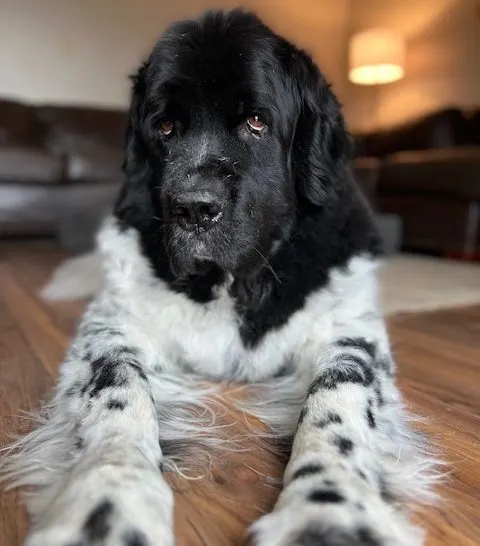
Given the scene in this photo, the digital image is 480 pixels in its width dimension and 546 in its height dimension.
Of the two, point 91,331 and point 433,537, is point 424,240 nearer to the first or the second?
point 91,331

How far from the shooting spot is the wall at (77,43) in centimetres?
720

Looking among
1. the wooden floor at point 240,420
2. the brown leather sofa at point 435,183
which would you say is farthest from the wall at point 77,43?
the wooden floor at point 240,420

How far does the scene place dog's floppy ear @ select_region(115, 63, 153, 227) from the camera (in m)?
1.86

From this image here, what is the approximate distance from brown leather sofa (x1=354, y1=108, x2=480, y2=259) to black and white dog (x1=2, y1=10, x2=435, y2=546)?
10.2 feet

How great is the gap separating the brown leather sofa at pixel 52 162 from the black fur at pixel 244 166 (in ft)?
11.4

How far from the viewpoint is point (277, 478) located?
3.92ft

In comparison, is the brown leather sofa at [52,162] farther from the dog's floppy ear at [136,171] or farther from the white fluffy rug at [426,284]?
the dog's floppy ear at [136,171]

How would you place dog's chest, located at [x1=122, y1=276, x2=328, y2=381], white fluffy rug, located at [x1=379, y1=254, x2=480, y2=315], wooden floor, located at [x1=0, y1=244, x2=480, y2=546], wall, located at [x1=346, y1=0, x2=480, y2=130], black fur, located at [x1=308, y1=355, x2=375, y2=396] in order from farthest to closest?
wall, located at [x1=346, y1=0, x2=480, y2=130], white fluffy rug, located at [x1=379, y1=254, x2=480, y2=315], dog's chest, located at [x1=122, y1=276, x2=328, y2=381], black fur, located at [x1=308, y1=355, x2=375, y2=396], wooden floor, located at [x1=0, y1=244, x2=480, y2=546]

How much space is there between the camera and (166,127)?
5.56 ft

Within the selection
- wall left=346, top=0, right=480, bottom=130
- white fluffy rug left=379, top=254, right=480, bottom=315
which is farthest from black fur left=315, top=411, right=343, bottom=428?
wall left=346, top=0, right=480, bottom=130

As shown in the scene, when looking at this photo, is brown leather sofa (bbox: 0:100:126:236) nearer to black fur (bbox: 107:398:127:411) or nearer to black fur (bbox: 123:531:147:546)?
black fur (bbox: 107:398:127:411)

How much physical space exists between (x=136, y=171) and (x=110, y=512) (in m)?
1.24

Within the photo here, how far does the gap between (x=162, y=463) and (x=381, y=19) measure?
8282 mm

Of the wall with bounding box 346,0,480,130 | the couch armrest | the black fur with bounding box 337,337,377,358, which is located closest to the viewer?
the black fur with bounding box 337,337,377,358
